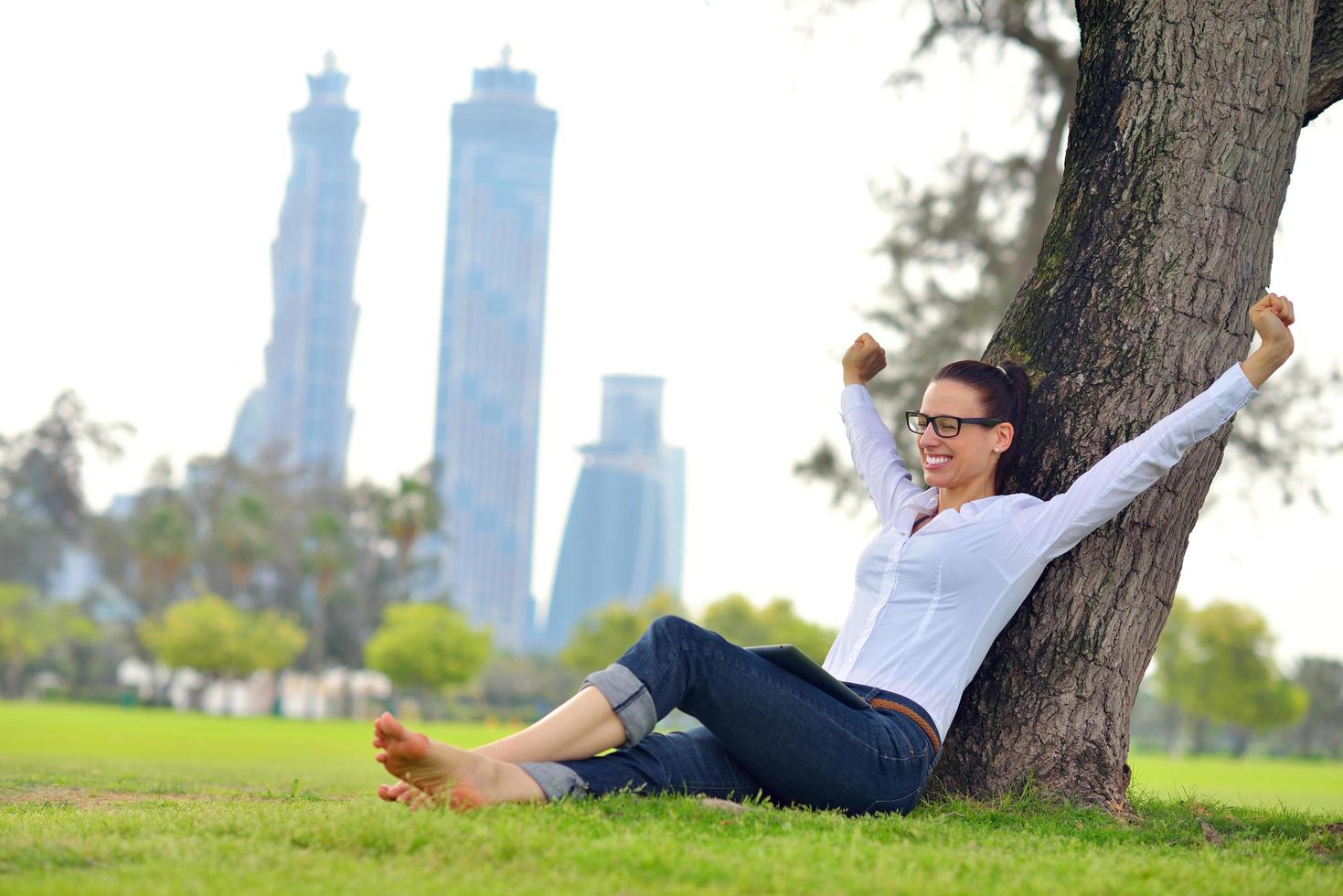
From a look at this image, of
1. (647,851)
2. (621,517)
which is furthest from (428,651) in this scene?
(621,517)

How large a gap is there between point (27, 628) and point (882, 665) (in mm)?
47278

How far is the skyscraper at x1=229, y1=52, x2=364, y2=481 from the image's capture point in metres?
184

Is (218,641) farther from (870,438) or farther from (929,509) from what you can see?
(929,509)

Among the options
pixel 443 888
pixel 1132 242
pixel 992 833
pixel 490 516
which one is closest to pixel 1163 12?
pixel 1132 242

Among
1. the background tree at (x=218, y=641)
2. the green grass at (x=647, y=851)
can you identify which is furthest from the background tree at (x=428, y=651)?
the green grass at (x=647, y=851)

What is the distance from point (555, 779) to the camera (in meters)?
3.12

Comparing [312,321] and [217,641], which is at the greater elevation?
[312,321]

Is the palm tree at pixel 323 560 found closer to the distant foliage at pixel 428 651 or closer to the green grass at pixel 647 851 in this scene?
the distant foliage at pixel 428 651

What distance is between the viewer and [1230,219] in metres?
4.28

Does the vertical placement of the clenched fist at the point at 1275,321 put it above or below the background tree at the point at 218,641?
above

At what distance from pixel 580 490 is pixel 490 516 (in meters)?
13.7

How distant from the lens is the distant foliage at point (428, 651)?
4575 cm

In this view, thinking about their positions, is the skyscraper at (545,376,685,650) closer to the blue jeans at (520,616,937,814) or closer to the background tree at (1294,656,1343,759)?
the background tree at (1294,656,1343,759)

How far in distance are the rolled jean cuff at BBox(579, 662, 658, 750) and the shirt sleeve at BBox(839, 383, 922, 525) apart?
1227mm
